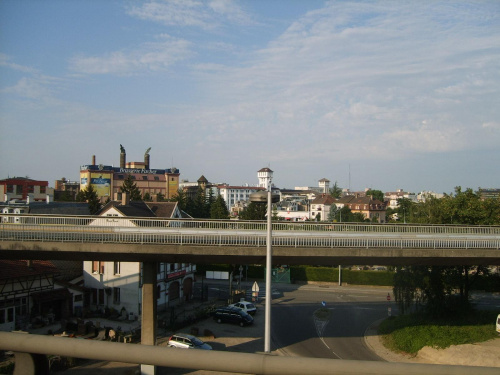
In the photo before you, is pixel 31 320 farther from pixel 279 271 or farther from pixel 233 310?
pixel 279 271

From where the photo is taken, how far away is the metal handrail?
2445 millimetres

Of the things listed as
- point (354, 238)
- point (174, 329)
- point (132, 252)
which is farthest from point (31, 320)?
point (354, 238)

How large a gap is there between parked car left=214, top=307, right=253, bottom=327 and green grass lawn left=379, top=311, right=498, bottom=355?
912 centimetres

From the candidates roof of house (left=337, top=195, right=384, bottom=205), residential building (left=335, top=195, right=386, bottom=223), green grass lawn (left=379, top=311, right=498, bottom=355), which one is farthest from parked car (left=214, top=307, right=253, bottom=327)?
roof of house (left=337, top=195, right=384, bottom=205)

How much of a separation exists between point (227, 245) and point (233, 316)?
12.2 m

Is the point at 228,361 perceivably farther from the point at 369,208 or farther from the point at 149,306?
the point at 369,208

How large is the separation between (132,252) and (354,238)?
10.4 m

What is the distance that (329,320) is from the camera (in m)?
32.8

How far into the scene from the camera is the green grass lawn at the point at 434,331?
83.9 ft

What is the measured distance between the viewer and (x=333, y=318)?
33.5m

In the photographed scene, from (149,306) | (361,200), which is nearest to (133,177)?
(361,200)

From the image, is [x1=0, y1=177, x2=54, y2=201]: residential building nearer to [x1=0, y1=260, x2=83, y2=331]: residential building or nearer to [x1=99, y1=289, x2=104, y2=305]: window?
[x1=99, y1=289, x2=104, y2=305]: window

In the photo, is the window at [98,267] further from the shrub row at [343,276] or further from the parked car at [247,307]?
the shrub row at [343,276]

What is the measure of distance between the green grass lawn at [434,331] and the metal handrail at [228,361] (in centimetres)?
2549
